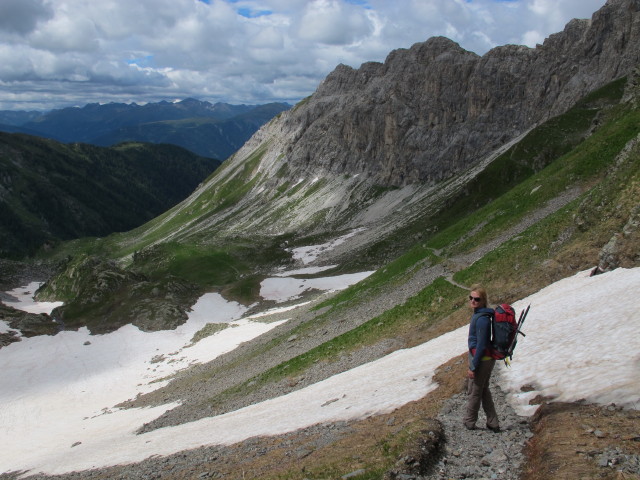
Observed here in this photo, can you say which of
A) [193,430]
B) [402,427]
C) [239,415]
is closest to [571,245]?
[402,427]

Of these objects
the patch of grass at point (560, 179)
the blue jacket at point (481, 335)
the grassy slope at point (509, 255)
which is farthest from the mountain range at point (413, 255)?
the blue jacket at point (481, 335)

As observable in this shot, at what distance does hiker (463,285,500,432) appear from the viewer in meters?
12.6

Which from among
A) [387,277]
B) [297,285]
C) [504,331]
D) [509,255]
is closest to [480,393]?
[504,331]

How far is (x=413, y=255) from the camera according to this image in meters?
56.1

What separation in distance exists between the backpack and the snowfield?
6.60 feet

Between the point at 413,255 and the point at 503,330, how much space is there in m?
44.3

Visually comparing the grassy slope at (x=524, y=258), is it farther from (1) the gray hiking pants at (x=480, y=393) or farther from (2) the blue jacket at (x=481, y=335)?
(2) the blue jacket at (x=481, y=335)

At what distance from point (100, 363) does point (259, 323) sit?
23704mm

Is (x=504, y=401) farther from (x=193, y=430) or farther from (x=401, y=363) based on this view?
(x=193, y=430)

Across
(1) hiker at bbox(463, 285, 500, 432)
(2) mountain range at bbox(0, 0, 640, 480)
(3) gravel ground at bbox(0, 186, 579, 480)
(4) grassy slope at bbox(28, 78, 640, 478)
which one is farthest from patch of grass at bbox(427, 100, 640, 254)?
(1) hiker at bbox(463, 285, 500, 432)

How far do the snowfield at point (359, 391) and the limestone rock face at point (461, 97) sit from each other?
11218 cm

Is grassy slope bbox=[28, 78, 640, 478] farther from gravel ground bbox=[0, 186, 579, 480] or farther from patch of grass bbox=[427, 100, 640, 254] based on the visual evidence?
gravel ground bbox=[0, 186, 579, 480]

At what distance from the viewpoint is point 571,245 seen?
28250mm

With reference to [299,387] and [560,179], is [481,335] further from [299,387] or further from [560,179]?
[560,179]
